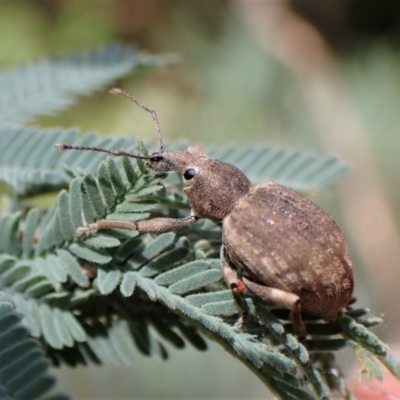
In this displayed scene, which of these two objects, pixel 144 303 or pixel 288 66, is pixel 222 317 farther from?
pixel 288 66

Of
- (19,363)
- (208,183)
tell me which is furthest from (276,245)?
(19,363)

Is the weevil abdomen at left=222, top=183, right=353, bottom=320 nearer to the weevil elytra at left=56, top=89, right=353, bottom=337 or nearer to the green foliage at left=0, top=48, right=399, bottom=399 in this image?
the weevil elytra at left=56, top=89, right=353, bottom=337

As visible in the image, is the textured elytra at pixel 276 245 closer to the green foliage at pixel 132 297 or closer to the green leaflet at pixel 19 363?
the green foliage at pixel 132 297

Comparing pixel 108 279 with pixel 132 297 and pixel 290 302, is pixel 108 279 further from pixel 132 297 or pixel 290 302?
pixel 290 302

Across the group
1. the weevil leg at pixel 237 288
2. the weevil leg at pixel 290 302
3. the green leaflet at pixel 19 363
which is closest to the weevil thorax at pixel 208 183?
the weevil leg at pixel 237 288

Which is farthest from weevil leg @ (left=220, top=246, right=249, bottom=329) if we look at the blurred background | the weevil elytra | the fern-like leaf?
the blurred background

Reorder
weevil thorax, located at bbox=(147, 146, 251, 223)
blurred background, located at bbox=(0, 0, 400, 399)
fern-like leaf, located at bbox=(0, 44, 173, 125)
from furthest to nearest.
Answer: blurred background, located at bbox=(0, 0, 400, 399) < fern-like leaf, located at bbox=(0, 44, 173, 125) < weevil thorax, located at bbox=(147, 146, 251, 223)

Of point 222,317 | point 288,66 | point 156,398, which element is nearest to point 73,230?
point 222,317
